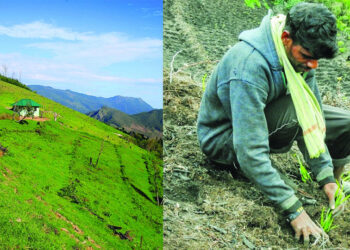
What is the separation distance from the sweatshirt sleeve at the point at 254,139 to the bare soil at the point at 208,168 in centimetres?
22

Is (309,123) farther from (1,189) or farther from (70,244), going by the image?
(1,189)

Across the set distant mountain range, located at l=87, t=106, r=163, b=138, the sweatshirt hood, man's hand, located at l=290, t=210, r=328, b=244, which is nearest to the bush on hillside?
distant mountain range, located at l=87, t=106, r=163, b=138

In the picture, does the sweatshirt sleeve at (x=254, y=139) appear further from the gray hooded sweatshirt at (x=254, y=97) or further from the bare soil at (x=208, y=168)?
the bare soil at (x=208, y=168)

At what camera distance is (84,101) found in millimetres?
7117

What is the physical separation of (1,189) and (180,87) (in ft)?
10.5

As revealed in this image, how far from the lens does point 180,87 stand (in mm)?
2783

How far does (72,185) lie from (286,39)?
4.75 meters

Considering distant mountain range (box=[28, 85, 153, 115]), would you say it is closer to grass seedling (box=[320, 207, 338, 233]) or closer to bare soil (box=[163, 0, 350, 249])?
bare soil (box=[163, 0, 350, 249])

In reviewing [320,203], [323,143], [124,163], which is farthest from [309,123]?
[124,163]

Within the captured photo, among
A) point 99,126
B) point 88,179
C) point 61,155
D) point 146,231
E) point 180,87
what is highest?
point 180,87

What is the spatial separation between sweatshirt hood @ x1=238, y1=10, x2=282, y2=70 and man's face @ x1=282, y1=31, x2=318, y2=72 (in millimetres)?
76

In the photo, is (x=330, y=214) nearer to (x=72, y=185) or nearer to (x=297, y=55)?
(x=297, y=55)

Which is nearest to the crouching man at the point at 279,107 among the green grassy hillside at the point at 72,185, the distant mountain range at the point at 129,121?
the green grassy hillside at the point at 72,185

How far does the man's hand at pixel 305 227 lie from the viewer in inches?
79.2
